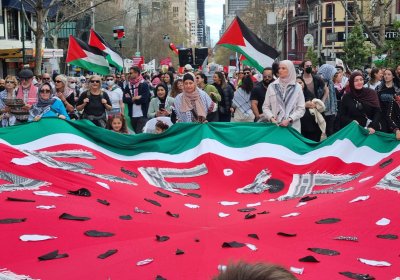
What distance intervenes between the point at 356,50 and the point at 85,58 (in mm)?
23077

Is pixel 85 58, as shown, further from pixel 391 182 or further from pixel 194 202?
pixel 391 182

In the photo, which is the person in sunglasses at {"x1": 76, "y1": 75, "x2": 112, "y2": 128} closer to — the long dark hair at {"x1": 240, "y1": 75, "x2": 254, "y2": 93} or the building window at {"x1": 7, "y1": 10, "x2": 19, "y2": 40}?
the long dark hair at {"x1": 240, "y1": 75, "x2": 254, "y2": 93}

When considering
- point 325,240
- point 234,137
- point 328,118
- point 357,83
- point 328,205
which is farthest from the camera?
point 328,118

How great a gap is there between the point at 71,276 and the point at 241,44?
10020mm

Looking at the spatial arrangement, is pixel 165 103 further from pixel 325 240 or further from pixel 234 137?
pixel 325 240

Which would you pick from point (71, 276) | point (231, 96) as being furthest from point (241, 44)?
point (71, 276)

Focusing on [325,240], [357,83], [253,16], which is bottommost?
[325,240]

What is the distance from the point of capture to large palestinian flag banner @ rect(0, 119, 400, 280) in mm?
5086

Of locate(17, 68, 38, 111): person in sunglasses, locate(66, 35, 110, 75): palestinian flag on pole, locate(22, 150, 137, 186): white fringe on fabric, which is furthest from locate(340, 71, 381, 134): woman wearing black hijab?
locate(66, 35, 110, 75): palestinian flag on pole

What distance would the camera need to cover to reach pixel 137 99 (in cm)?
1428

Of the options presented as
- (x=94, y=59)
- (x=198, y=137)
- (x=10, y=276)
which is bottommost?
(x=10, y=276)

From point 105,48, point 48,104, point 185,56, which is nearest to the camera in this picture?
point 48,104

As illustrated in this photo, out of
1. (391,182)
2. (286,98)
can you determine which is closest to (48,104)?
(286,98)

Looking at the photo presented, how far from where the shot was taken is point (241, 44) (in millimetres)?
14227
